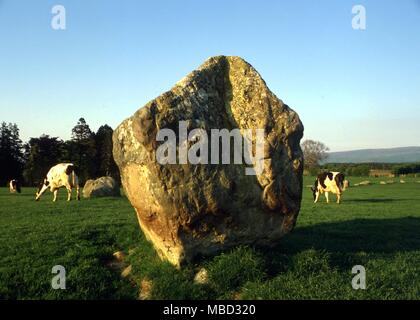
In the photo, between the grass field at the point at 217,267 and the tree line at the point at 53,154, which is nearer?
the grass field at the point at 217,267

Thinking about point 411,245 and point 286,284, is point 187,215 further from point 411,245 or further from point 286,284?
point 411,245

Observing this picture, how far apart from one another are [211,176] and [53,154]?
68.6 meters

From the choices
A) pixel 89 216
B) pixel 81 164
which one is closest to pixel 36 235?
pixel 89 216

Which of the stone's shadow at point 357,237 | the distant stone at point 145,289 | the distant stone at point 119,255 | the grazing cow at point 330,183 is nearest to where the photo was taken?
the distant stone at point 145,289

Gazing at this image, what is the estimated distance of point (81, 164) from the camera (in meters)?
69.8

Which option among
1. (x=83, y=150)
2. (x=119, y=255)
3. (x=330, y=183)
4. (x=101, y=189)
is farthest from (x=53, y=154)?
(x=119, y=255)

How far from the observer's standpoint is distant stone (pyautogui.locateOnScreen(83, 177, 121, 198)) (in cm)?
2959

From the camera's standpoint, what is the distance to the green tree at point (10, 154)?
70312 mm

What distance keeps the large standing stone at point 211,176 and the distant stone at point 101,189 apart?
64.1ft

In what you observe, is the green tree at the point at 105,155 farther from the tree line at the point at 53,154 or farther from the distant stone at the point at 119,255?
the distant stone at the point at 119,255

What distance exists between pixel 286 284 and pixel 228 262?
1386mm

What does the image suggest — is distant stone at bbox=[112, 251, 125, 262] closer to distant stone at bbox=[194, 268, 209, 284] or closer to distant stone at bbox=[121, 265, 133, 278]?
distant stone at bbox=[121, 265, 133, 278]

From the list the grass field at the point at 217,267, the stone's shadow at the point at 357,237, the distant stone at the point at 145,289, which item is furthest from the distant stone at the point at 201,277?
the stone's shadow at the point at 357,237

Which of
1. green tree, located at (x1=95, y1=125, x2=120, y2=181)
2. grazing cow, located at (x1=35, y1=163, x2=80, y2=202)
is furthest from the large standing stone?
green tree, located at (x1=95, y1=125, x2=120, y2=181)
